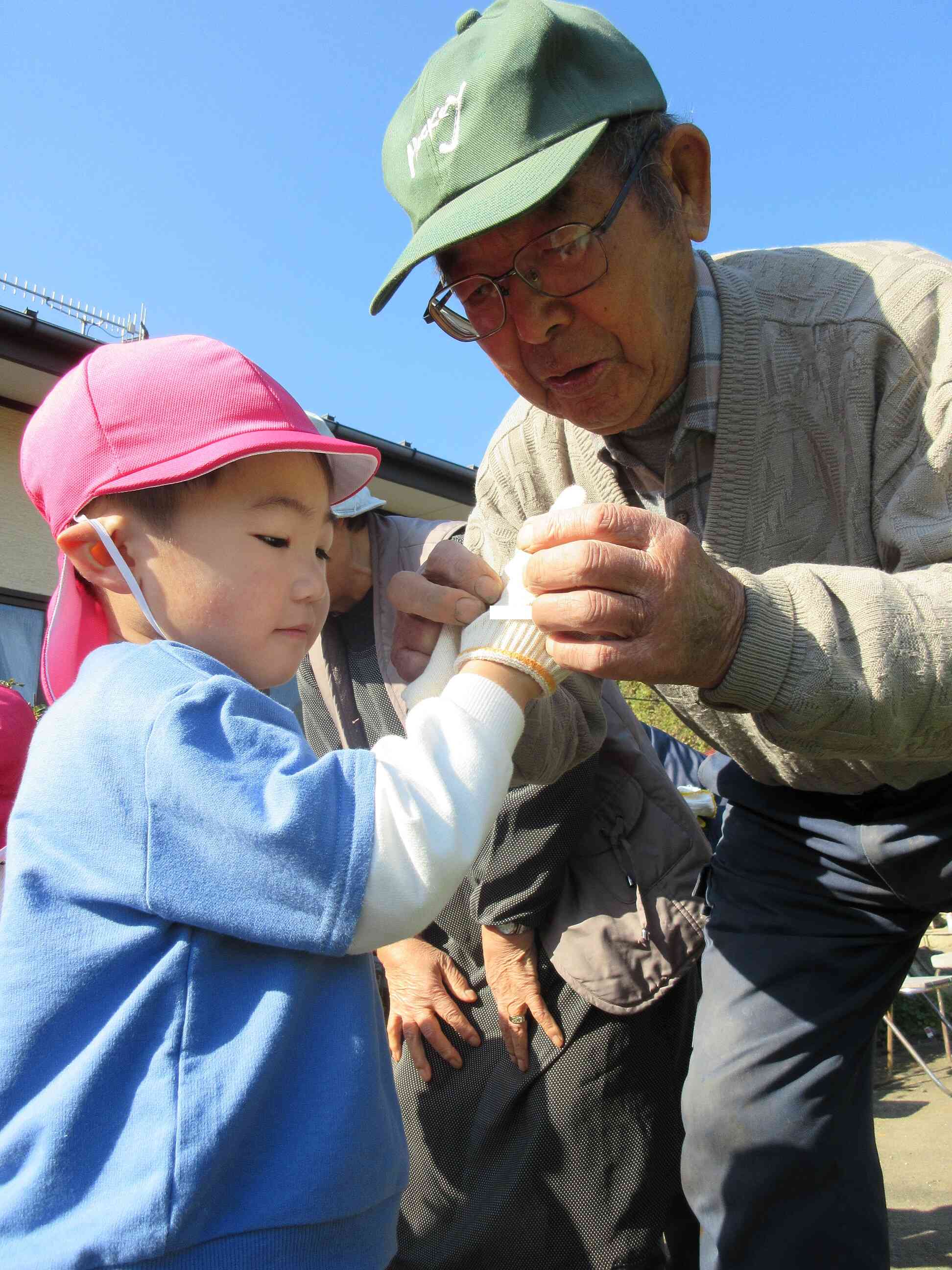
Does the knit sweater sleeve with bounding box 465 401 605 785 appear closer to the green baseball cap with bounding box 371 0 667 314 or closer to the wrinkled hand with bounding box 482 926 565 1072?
the wrinkled hand with bounding box 482 926 565 1072

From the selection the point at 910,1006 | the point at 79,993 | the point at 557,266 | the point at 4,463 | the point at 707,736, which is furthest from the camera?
the point at 910,1006

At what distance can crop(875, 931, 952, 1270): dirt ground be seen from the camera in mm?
3436

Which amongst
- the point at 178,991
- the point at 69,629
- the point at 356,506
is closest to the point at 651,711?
the point at 356,506

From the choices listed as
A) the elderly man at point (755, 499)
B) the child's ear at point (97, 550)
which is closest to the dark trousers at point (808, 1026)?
the elderly man at point (755, 499)

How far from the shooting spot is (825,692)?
153 centimetres

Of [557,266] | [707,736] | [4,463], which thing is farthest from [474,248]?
[4,463]

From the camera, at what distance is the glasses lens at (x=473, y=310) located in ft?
6.63

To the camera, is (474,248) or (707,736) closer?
(474,248)

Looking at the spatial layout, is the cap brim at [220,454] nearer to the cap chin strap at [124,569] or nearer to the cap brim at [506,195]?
the cap chin strap at [124,569]

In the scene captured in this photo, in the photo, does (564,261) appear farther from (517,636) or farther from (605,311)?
(517,636)

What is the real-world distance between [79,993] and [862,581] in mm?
1236

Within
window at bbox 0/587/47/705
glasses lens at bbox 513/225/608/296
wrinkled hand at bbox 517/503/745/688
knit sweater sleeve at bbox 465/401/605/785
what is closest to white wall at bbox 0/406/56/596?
window at bbox 0/587/47/705

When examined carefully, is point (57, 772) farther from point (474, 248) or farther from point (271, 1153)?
point (474, 248)

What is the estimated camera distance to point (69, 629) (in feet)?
5.49
